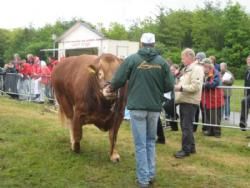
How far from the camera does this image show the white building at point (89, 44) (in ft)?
132

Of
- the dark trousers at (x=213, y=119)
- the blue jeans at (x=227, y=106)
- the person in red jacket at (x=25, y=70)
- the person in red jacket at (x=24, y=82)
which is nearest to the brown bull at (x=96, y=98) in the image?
the dark trousers at (x=213, y=119)

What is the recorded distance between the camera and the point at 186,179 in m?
6.79

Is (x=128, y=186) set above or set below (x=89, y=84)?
below

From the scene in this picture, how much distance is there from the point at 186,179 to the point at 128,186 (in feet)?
3.07

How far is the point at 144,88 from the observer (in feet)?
20.0

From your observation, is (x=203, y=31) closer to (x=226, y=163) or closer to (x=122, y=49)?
(x=122, y=49)

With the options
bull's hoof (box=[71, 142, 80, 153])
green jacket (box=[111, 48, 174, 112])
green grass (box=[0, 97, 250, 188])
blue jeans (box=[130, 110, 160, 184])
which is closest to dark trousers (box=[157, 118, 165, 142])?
green grass (box=[0, 97, 250, 188])

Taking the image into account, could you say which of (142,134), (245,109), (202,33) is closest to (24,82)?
(245,109)

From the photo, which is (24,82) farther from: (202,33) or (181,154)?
(202,33)

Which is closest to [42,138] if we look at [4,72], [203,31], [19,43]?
[4,72]

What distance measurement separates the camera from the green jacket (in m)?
6.07

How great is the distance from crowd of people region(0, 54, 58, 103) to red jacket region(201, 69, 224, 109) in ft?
23.7

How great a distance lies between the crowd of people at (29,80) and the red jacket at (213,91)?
7.22m

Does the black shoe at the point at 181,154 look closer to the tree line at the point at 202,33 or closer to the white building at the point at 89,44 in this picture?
the white building at the point at 89,44
